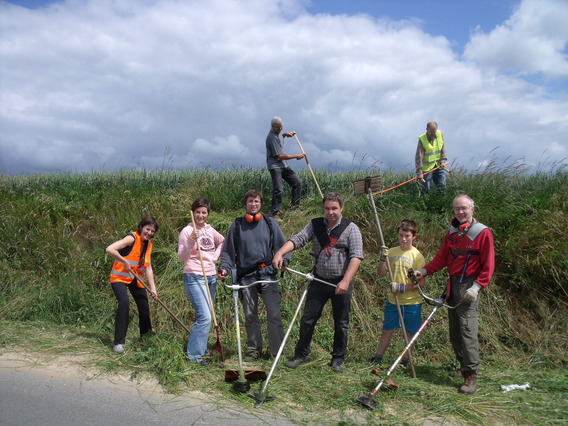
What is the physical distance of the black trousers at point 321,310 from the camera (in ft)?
17.2

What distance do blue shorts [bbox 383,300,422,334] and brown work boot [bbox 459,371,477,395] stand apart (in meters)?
0.76

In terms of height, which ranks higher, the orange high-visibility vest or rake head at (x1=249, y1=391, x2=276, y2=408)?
the orange high-visibility vest

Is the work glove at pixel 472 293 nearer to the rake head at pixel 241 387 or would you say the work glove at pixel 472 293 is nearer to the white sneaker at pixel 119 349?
the rake head at pixel 241 387

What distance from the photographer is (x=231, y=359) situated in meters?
5.66

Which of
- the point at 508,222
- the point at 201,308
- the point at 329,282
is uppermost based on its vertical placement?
the point at 508,222

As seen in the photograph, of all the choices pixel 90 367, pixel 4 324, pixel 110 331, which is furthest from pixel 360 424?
pixel 4 324

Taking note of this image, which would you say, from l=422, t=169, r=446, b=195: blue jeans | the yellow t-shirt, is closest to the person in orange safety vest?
the yellow t-shirt

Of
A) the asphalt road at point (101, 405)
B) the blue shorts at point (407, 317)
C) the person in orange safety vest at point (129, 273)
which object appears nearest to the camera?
the asphalt road at point (101, 405)

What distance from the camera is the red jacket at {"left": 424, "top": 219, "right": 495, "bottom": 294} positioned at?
4711 mm

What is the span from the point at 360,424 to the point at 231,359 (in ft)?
7.04

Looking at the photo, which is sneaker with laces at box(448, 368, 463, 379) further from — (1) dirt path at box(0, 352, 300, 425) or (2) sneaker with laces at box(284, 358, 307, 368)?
(1) dirt path at box(0, 352, 300, 425)

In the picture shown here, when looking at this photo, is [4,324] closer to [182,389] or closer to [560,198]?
[182,389]

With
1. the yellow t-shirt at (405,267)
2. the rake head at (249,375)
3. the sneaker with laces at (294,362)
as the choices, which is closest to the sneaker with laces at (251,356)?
the sneaker with laces at (294,362)

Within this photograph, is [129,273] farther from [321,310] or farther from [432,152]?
[432,152]
